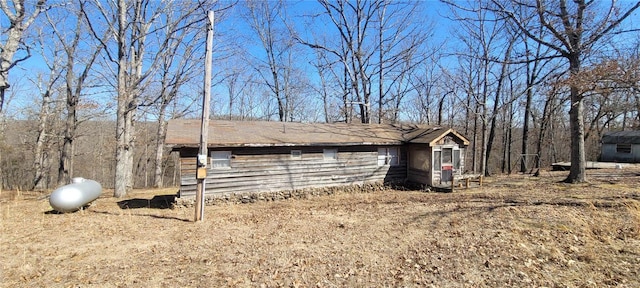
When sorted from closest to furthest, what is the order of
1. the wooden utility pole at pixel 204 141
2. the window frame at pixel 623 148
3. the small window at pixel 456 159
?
the wooden utility pole at pixel 204 141
the small window at pixel 456 159
the window frame at pixel 623 148

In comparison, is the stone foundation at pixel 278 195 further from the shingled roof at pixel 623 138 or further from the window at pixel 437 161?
the shingled roof at pixel 623 138

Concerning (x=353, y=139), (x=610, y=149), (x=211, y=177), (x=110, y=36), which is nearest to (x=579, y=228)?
(x=353, y=139)

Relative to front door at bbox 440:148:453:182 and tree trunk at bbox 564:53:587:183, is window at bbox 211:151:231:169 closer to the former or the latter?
front door at bbox 440:148:453:182

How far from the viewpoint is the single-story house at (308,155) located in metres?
11.7

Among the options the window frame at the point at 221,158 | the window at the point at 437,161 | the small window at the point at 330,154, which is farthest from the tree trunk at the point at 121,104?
the window at the point at 437,161

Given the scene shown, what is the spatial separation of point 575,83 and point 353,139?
8.75 metres

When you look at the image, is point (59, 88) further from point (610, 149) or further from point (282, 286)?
point (610, 149)

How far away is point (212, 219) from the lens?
360 inches

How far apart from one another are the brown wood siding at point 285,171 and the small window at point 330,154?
0.14 meters

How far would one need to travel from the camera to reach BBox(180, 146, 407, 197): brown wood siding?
456 inches

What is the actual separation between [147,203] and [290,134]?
6.56m

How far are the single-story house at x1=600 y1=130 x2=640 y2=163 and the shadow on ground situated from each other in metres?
36.7

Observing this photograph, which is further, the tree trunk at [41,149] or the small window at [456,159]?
the tree trunk at [41,149]

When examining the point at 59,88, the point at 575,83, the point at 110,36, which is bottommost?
the point at 575,83
